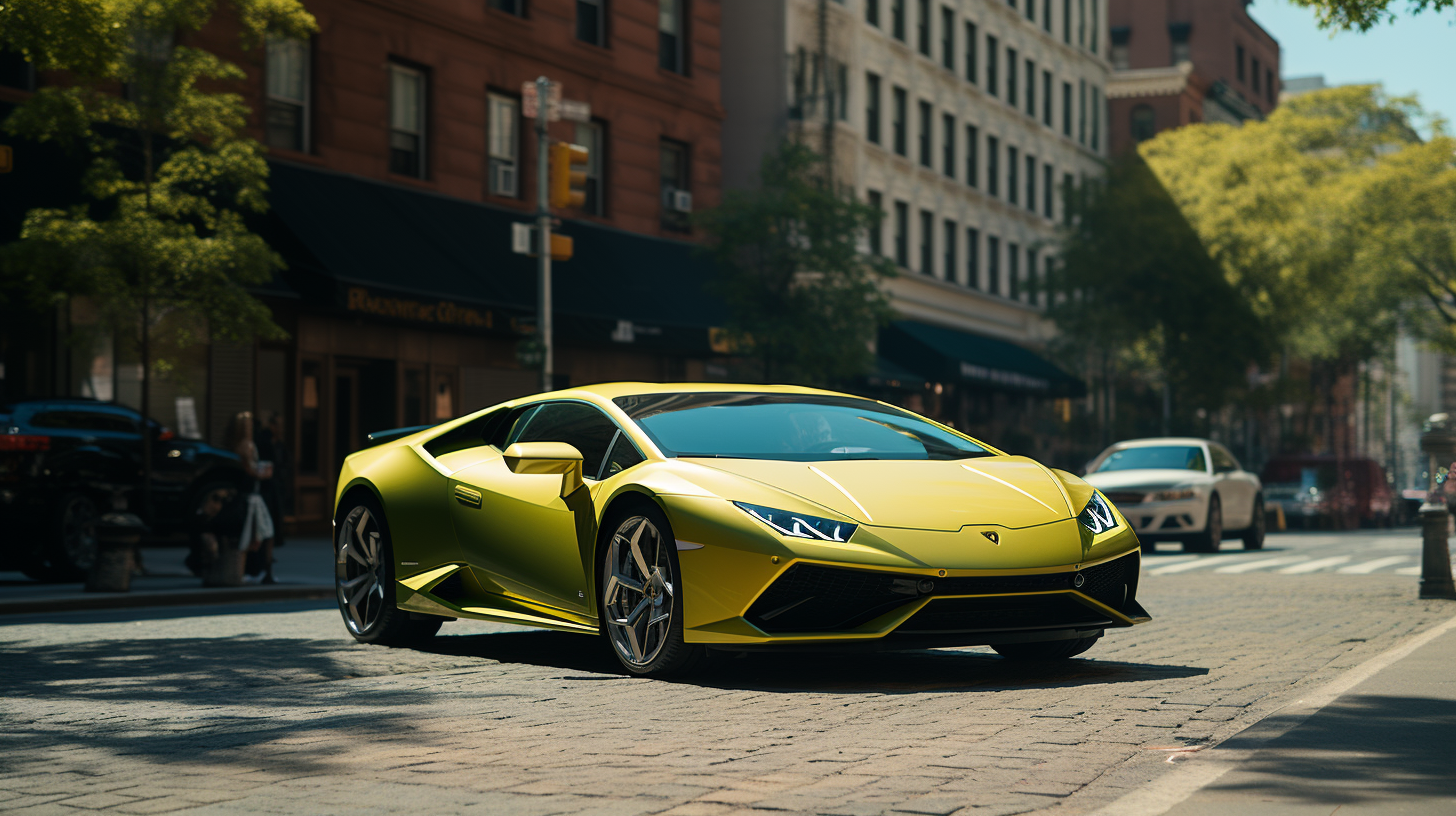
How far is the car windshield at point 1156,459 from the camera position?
24906 millimetres

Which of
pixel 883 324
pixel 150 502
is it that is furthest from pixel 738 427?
pixel 883 324

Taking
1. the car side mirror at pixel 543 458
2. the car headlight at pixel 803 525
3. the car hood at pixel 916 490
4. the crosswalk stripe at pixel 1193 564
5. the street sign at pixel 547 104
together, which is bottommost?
the crosswalk stripe at pixel 1193 564

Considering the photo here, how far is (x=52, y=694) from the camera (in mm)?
8266

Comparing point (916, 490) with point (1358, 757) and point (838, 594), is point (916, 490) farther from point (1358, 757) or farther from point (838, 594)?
point (1358, 757)

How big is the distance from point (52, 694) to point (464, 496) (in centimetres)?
222

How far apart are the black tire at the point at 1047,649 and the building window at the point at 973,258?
1674 inches

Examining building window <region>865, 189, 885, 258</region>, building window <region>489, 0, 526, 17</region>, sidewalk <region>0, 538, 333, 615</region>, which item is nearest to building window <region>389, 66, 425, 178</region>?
building window <region>489, 0, 526, 17</region>

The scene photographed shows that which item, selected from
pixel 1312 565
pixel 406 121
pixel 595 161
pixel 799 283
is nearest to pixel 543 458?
pixel 1312 565

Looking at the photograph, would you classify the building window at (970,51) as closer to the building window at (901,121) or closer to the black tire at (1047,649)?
the building window at (901,121)

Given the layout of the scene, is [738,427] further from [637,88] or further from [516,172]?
[637,88]

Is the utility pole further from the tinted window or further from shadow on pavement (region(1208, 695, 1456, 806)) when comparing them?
shadow on pavement (region(1208, 695, 1456, 806))

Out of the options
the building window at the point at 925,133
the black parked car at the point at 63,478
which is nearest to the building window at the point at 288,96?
the black parked car at the point at 63,478

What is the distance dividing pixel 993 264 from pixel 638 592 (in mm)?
46266

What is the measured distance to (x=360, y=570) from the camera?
10.3 metres
